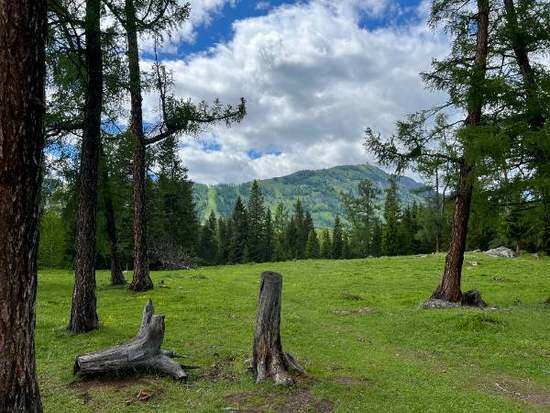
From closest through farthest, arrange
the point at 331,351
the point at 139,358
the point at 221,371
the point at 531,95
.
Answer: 1. the point at 139,358
2. the point at 221,371
3. the point at 331,351
4. the point at 531,95

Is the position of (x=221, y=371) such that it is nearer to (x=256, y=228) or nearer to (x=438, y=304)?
(x=438, y=304)

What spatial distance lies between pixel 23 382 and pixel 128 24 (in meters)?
10.6

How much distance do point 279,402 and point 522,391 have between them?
5746 millimetres

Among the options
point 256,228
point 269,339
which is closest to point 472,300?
point 269,339

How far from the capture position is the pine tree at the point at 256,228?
270 feet

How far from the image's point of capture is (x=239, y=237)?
82.5 m

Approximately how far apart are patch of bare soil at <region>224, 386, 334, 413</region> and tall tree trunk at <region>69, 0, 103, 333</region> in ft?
23.1

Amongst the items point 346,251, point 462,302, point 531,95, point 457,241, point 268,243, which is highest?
point 531,95

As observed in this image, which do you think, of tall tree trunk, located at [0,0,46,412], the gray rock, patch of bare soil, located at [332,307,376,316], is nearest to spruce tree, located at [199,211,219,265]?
patch of bare soil, located at [332,307,376,316]

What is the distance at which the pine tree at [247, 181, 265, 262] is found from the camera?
8231 cm

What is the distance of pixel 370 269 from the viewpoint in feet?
133

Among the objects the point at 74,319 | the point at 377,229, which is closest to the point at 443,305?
the point at 74,319

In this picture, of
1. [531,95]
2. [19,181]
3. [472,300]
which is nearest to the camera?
[19,181]

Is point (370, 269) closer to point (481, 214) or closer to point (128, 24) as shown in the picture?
point (481, 214)
